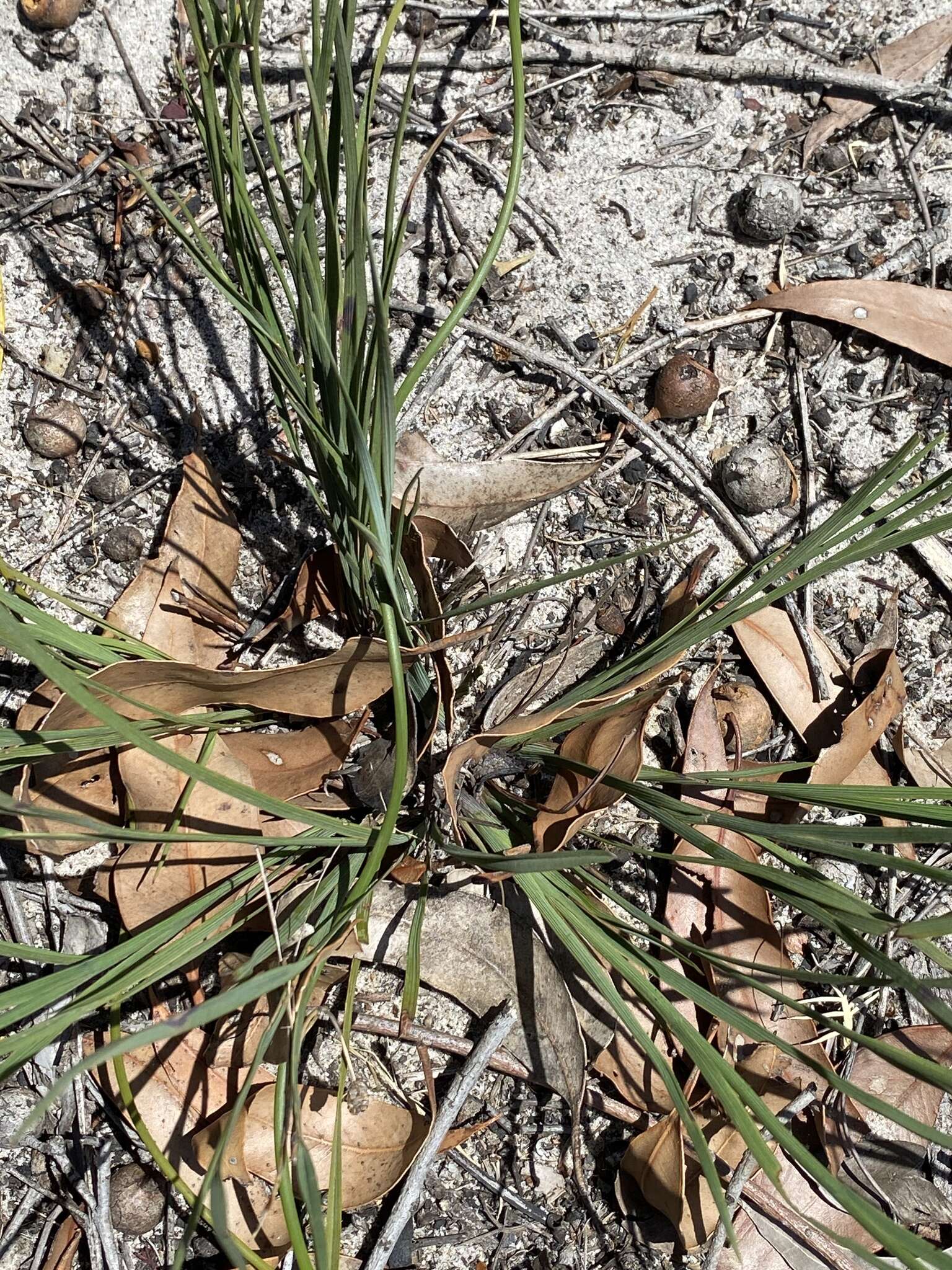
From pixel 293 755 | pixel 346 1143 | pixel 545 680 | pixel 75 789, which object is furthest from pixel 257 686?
pixel 346 1143

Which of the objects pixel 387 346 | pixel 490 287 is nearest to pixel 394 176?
pixel 387 346

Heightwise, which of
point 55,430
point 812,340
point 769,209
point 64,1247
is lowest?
point 64,1247

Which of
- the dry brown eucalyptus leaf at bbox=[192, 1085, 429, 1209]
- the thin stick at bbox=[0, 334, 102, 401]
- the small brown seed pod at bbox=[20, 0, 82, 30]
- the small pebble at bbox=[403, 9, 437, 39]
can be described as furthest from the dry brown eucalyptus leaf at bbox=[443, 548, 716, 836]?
the small brown seed pod at bbox=[20, 0, 82, 30]

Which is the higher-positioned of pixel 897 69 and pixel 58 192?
pixel 897 69

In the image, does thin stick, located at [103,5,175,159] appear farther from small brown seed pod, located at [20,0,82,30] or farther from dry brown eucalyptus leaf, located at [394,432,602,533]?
dry brown eucalyptus leaf, located at [394,432,602,533]

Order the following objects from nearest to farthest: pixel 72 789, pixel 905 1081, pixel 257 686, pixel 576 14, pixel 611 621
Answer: pixel 257 686 < pixel 72 789 < pixel 905 1081 < pixel 611 621 < pixel 576 14

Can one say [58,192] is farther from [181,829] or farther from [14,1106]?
[14,1106]

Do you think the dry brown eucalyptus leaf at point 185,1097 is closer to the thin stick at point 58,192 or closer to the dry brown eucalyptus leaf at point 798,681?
the dry brown eucalyptus leaf at point 798,681

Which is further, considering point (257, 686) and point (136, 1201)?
point (136, 1201)
